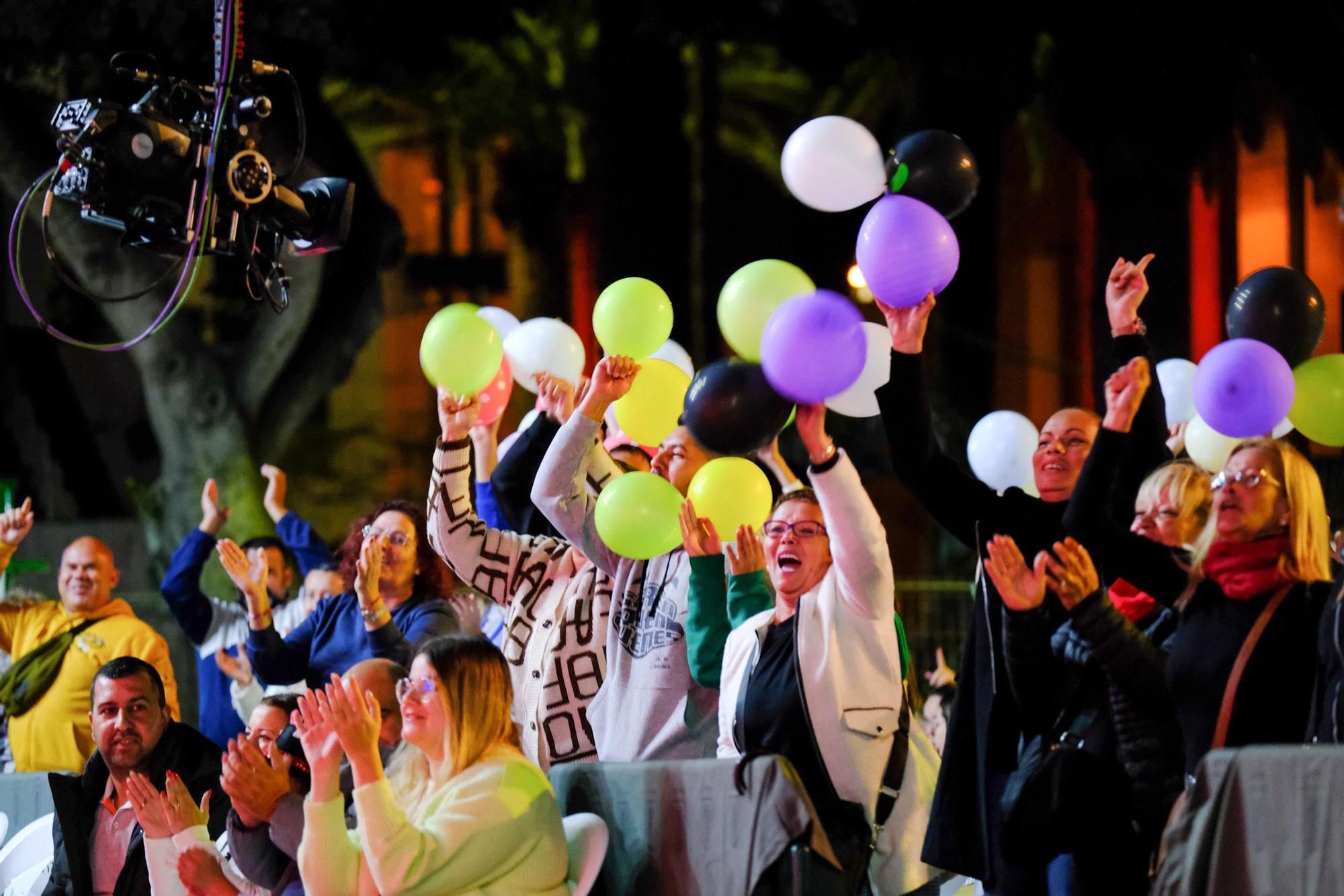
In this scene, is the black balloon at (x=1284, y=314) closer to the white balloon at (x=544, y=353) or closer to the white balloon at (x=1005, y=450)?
the white balloon at (x=1005, y=450)

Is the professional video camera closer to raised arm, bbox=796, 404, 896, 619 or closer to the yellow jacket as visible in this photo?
the yellow jacket

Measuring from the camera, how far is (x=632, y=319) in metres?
4.98

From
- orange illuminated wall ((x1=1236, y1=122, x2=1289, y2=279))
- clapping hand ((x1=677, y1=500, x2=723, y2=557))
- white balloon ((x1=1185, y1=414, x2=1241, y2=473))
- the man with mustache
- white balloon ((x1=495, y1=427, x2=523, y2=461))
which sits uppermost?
orange illuminated wall ((x1=1236, y1=122, x2=1289, y2=279))

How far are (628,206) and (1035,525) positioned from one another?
586 centimetres

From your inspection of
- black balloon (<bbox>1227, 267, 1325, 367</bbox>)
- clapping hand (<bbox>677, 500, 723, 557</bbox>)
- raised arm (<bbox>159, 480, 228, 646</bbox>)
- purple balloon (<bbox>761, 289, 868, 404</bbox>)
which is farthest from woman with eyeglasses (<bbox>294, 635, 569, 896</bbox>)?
raised arm (<bbox>159, 480, 228, 646</bbox>)

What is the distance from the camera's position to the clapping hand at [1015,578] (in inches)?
151

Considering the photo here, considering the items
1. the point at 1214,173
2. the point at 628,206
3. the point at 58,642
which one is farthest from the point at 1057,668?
the point at 1214,173

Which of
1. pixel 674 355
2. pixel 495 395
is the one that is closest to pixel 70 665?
pixel 495 395

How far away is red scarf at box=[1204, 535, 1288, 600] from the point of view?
370 centimetres

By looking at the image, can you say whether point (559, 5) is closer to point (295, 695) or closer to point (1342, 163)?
point (1342, 163)

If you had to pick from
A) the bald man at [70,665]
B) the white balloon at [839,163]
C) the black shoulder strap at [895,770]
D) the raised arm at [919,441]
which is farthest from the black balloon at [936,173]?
the bald man at [70,665]

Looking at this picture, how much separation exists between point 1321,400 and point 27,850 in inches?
148

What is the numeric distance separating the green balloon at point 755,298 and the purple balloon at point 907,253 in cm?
39

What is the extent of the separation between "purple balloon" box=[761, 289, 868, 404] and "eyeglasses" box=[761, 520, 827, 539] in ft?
1.04
